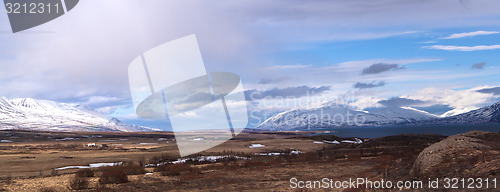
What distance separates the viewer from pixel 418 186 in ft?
51.4

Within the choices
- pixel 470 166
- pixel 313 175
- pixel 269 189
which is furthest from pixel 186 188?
pixel 470 166

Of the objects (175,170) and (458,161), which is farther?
(175,170)

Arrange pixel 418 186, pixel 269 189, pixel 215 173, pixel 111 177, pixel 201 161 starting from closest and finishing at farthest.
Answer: pixel 418 186, pixel 269 189, pixel 111 177, pixel 215 173, pixel 201 161

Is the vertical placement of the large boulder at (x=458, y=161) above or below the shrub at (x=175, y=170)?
below

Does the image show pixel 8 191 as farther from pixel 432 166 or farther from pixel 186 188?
pixel 432 166

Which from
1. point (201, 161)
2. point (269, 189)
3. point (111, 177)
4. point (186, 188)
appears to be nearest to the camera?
point (269, 189)

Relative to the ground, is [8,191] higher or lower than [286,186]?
higher

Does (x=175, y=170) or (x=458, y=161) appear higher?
(x=175, y=170)

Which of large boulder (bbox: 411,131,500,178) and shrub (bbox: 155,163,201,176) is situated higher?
shrub (bbox: 155,163,201,176)

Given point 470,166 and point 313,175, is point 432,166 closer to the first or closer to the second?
point 470,166

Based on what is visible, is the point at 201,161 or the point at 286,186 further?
the point at 201,161

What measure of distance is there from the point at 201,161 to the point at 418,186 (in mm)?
26010

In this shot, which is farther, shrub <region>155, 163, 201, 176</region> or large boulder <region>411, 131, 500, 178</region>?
shrub <region>155, 163, 201, 176</region>

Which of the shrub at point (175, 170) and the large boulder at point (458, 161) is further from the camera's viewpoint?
the shrub at point (175, 170)
